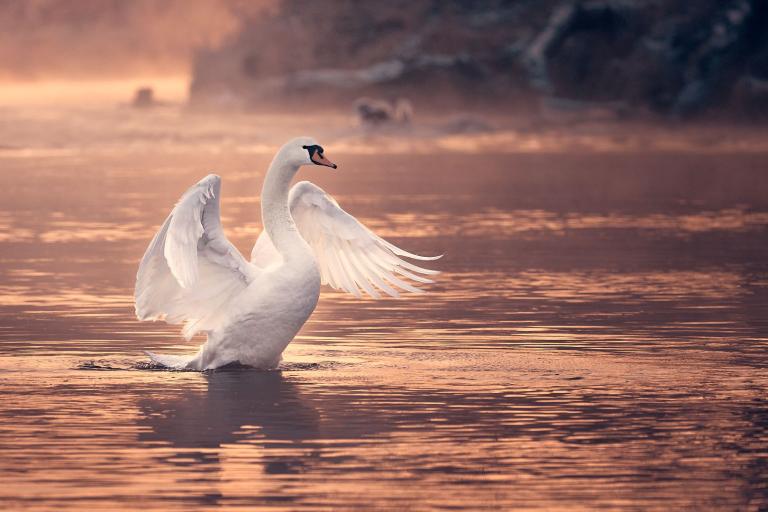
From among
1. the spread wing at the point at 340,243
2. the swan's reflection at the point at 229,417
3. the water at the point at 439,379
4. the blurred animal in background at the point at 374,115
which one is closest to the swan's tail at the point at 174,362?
the water at the point at 439,379

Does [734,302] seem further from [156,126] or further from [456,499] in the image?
[156,126]

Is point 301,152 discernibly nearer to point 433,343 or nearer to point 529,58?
point 433,343

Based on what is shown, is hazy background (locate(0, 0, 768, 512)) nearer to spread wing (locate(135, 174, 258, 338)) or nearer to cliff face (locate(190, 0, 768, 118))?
spread wing (locate(135, 174, 258, 338))

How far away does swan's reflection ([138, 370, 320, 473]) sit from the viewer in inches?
360

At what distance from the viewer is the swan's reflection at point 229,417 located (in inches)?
360

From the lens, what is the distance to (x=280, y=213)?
38.1 ft

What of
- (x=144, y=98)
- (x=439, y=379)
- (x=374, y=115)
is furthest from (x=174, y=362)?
(x=144, y=98)

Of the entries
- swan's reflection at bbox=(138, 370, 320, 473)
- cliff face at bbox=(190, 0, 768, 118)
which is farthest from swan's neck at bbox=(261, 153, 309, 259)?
cliff face at bbox=(190, 0, 768, 118)

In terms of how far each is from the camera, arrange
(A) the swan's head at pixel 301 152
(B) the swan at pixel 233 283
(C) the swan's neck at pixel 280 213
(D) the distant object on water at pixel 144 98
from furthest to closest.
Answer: (D) the distant object on water at pixel 144 98, (A) the swan's head at pixel 301 152, (C) the swan's neck at pixel 280 213, (B) the swan at pixel 233 283

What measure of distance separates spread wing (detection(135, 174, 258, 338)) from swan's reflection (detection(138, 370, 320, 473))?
0.55 metres

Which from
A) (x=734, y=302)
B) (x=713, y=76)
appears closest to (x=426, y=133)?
(x=713, y=76)

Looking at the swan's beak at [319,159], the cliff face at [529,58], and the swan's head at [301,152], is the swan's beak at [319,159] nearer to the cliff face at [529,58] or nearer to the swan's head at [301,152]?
the swan's head at [301,152]

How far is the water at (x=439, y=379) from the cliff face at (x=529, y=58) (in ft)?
101

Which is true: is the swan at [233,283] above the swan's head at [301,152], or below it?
below
